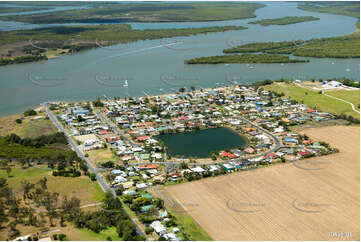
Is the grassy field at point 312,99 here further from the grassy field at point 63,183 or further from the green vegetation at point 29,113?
the green vegetation at point 29,113

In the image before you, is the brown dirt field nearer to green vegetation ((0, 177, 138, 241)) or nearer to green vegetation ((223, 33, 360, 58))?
green vegetation ((0, 177, 138, 241))

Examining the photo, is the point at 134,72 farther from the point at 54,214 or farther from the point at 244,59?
the point at 54,214

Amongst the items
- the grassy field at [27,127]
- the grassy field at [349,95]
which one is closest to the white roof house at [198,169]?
the grassy field at [27,127]

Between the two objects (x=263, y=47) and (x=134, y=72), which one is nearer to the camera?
(x=134, y=72)

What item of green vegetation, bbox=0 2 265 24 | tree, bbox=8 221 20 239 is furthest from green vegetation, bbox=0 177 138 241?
green vegetation, bbox=0 2 265 24

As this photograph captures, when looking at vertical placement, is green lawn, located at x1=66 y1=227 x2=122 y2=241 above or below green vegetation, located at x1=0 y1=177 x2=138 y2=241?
below

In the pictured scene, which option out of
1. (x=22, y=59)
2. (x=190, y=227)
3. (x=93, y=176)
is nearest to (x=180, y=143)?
(x=93, y=176)
